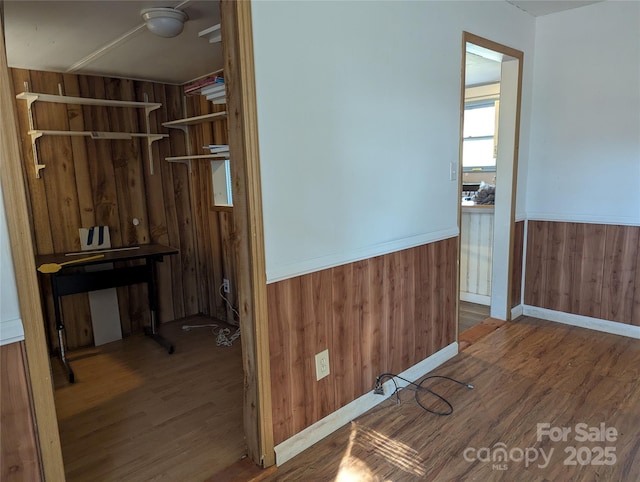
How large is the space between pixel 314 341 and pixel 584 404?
155cm

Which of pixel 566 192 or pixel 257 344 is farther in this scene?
pixel 566 192

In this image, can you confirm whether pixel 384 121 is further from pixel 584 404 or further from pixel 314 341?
pixel 584 404

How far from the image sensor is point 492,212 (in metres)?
3.71

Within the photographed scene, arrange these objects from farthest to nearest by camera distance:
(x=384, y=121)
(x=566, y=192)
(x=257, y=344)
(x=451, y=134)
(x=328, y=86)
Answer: (x=566, y=192), (x=451, y=134), (x=384, y=121), (x=328, y=86), (x=257, y=344)

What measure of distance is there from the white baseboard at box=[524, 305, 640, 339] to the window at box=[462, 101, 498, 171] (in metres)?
3.04

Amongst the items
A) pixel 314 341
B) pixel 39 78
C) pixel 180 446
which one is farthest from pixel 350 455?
pixel 39 78

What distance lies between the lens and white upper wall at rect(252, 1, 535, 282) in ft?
5.61

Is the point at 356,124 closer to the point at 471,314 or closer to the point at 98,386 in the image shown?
the point at 98,386

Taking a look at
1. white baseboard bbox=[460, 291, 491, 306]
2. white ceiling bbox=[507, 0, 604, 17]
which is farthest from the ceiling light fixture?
white baseboard bbox=[460, 291, 491, 306]

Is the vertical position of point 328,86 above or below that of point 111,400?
above

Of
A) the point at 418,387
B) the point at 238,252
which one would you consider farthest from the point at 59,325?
the point at 418,387

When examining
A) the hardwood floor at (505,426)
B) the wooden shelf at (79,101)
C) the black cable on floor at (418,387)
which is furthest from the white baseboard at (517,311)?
the wooden shelf at (79,101)

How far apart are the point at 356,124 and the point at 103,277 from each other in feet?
7.49

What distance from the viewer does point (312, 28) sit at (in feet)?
5.83
